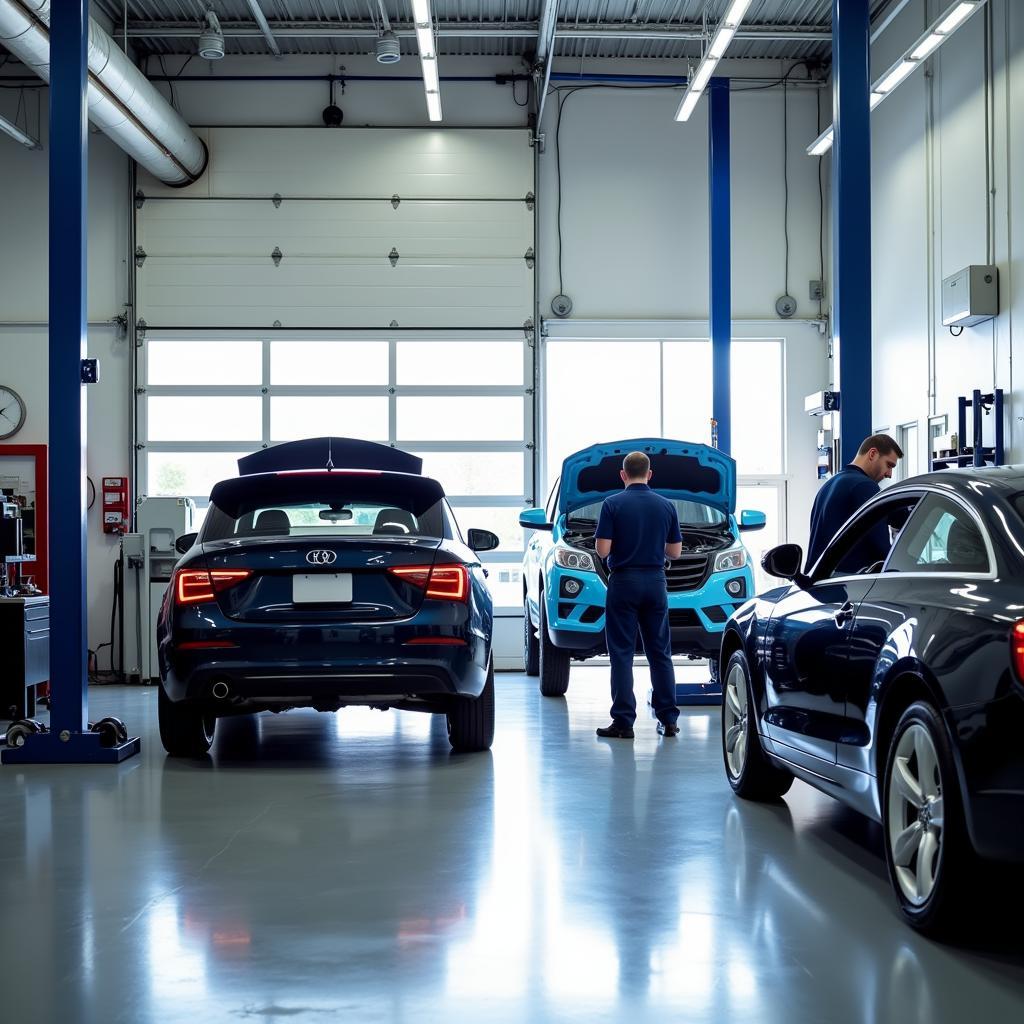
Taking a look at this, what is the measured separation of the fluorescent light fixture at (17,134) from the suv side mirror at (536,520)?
7.22m

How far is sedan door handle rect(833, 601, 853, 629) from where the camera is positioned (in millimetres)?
4527

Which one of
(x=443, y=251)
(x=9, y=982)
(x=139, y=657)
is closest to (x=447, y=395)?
(x=443, y=251)

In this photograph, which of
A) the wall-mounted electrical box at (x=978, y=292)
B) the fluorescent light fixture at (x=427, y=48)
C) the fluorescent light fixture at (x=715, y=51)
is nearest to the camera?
the fluorescent light fixture at (x=715, y=51)

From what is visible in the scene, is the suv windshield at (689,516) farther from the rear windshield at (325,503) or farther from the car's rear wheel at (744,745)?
the car's rear wheel at (744,745)

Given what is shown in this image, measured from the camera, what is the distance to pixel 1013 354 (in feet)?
35.2

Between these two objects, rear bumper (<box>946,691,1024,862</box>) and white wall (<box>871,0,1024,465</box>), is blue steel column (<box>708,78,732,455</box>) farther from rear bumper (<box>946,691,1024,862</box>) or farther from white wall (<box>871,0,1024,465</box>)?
rear bumper (<box>946,691,1024,862</box>)

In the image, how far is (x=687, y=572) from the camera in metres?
9.48

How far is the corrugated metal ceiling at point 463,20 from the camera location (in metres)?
13.9

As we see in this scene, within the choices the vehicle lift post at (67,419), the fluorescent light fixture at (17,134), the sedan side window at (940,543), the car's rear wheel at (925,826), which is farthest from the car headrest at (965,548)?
the fluorescent light fixture at (17,134)

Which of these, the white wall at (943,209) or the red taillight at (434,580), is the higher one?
the white wall at (943,209)

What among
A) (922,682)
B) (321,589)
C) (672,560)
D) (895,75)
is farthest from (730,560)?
(922,682)

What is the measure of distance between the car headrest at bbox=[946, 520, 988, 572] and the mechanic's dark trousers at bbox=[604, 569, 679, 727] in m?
3.90

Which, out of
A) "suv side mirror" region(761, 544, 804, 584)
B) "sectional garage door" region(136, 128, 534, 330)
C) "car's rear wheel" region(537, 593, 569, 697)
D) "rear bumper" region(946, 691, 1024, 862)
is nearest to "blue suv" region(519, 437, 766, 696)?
"car's rear wheel" region(537, 593, 569, 697)

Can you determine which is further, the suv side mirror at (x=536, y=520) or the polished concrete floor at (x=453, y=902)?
the suv side mirror at (x=536, y=520)
